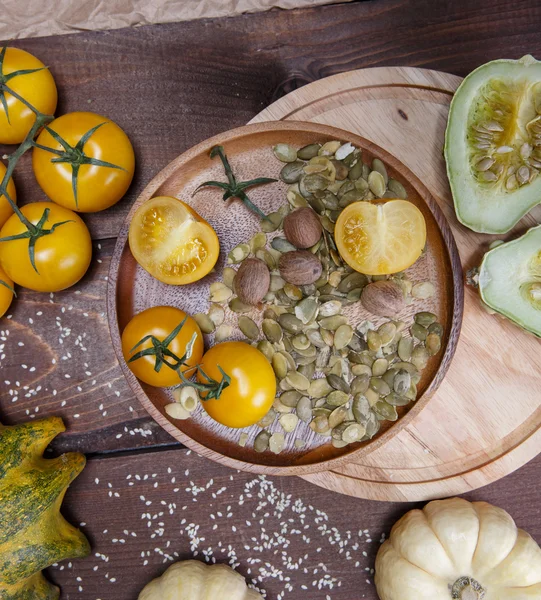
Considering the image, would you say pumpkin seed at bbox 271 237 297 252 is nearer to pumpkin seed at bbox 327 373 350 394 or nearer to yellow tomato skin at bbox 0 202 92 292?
pumpkin seed at bbox 327 373 350 394

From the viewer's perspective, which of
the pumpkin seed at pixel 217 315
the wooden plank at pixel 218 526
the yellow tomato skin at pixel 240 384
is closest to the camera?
the yellow tomato skin at pixel 240 384

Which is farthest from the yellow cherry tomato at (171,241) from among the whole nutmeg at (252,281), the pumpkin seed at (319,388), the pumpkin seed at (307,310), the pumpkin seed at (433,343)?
the pumpkin seed at (433,343)

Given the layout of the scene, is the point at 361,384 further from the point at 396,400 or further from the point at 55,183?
the point at 55,183

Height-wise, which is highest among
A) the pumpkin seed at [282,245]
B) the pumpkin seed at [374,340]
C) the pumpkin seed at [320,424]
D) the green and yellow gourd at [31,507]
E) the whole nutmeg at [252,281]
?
the pumpkin seed at [282,245]

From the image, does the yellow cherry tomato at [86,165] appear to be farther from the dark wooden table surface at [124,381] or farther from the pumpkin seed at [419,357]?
the pumpkin seed at [419,357]

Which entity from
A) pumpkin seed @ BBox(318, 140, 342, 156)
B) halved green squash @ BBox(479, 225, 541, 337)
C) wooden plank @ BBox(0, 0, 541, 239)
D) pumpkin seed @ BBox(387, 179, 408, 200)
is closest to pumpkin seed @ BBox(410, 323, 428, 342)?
halved green squash @ BBox(479, 225, 541, 337)

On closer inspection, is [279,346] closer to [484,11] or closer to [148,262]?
[148,262]

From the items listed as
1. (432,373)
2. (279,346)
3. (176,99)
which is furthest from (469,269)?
(176,99)
